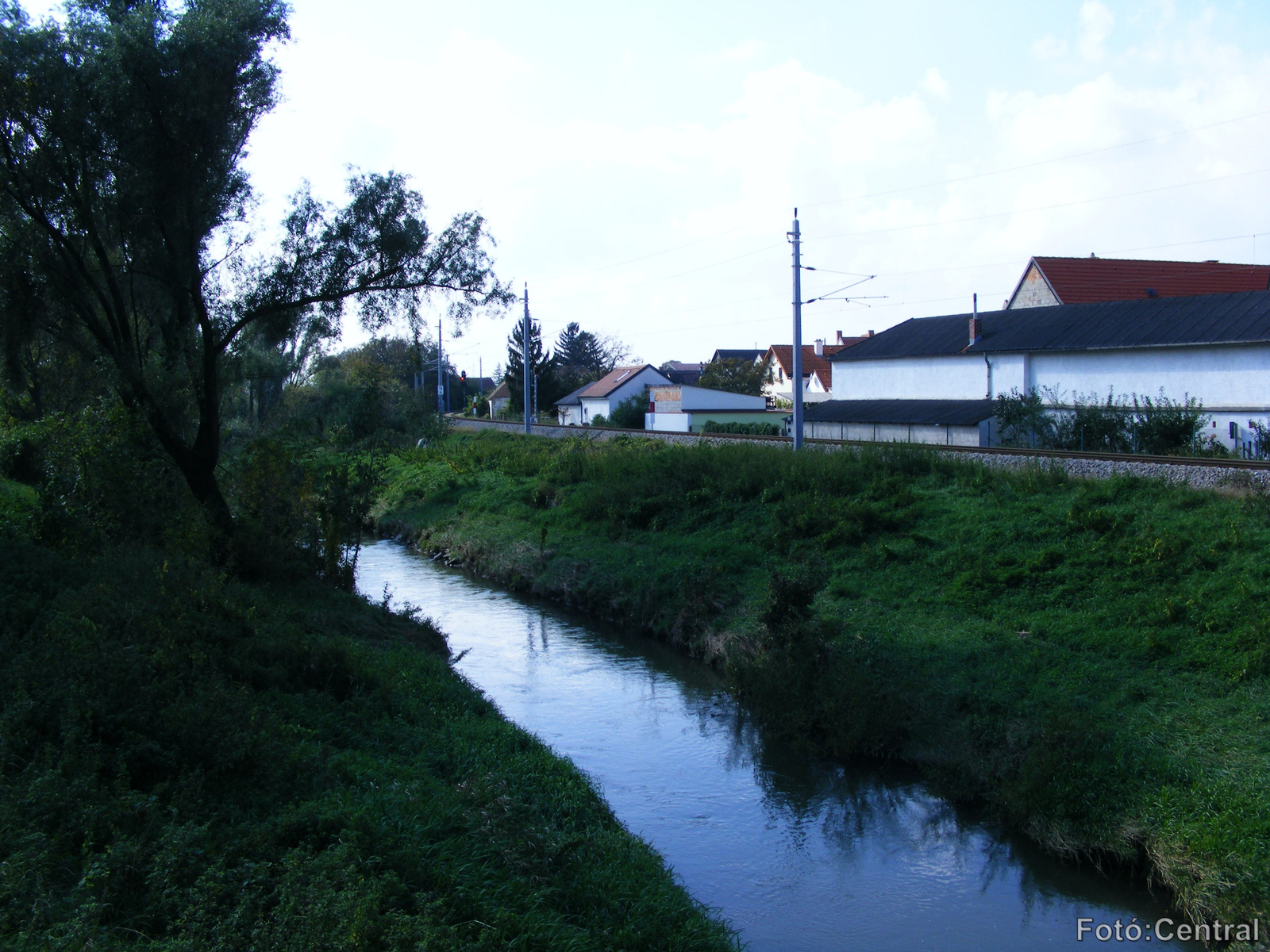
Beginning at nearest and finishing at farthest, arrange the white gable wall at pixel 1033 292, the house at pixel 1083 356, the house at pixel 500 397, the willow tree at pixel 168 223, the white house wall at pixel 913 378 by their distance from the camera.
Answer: the willow tree at pixel 168 223, the house at pixel 1083 356, the white house wall at pixel 913 378, the white gable wall at pixel 1033 292, the house at pixel 500 397

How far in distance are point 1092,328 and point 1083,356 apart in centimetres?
141

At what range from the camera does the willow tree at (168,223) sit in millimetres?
13914

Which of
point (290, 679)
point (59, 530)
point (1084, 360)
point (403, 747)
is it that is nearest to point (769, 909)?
point (403, 747)

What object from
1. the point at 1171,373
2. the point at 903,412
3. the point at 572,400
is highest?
the point at 572,400

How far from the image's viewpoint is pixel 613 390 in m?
64.8

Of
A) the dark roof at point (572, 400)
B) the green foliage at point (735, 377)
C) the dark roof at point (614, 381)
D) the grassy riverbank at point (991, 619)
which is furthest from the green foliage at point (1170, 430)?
the green foliage at point (735, 377)

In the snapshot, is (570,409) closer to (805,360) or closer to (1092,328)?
(805,360)

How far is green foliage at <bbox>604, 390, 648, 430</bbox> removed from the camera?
192 ft

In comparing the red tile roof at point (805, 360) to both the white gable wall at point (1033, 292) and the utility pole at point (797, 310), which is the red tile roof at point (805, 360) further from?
the utility pole at point (797, 310)

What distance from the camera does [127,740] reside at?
732 centimetres

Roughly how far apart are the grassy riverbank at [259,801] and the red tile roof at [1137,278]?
46.7m

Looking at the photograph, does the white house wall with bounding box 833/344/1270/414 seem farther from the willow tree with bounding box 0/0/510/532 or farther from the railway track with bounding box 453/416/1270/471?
the willow tree with bounding box 0/0/510/532

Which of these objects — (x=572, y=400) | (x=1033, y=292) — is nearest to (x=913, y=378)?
(x=1033, y=292)

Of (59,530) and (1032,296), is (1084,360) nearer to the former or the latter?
(1032,296)
